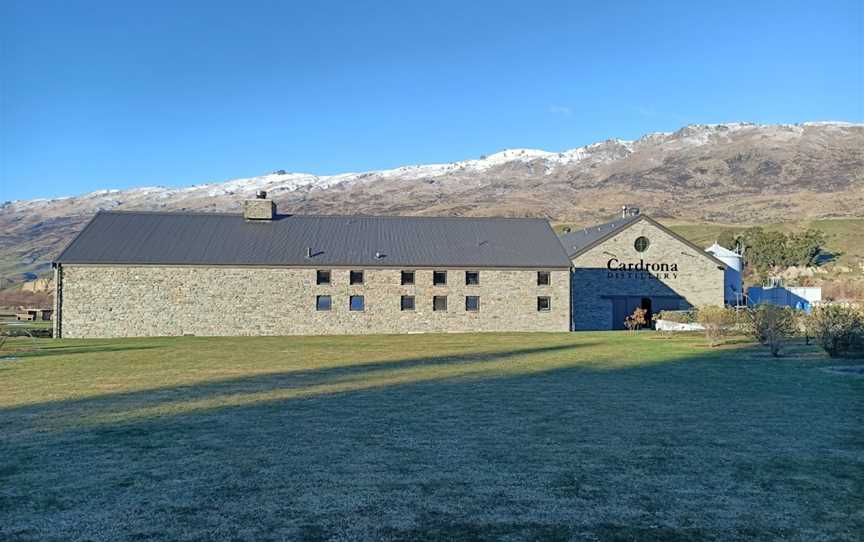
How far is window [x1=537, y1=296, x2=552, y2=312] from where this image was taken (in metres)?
43.1

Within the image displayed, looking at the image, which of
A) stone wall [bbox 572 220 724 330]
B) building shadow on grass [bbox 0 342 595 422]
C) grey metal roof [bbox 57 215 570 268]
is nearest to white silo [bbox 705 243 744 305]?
stone wall [bbox 572 220 724 330]

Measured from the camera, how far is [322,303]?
41.4 meters

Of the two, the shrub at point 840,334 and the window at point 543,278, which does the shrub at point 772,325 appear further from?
the window at point 543,278

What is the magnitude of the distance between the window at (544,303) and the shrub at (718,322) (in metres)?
12.4

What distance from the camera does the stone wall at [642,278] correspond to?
46344 millimetres

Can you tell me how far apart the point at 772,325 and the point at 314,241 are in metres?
27.9

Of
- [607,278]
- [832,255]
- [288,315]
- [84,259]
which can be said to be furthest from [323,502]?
[832,255]

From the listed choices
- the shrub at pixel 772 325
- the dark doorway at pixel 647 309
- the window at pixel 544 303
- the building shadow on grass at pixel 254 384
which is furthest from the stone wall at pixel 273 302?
the shrub at pixel 772 325

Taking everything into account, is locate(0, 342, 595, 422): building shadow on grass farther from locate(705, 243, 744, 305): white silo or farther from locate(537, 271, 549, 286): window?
locate(705, 243, 744, 305): white silo

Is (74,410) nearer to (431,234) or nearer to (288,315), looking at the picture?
(288,315)

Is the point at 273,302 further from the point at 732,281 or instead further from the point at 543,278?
Result: the point at 732,281

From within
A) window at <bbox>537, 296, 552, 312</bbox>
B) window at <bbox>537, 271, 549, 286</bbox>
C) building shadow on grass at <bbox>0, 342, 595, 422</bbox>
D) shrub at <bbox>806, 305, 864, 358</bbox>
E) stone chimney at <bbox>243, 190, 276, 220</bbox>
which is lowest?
building shadow on grass at <bbox>0, 342, 595, 422</bbox>

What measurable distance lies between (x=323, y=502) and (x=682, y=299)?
43798mm

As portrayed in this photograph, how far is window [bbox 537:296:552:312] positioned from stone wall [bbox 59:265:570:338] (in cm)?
24
